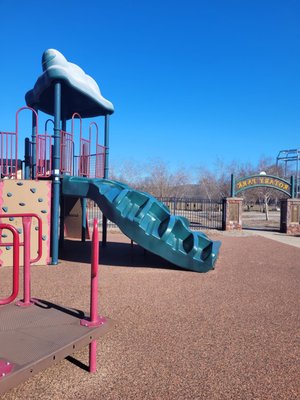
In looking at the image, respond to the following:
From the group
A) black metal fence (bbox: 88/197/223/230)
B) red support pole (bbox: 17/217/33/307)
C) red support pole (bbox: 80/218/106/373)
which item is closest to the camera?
red support pole (bbox: 80/218/106/373)

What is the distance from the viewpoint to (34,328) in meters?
2.96

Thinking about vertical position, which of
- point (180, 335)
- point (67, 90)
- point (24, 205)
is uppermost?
point (67, 90)

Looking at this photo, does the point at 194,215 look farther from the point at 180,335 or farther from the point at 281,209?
the point at 180,335

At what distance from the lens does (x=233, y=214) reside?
18.0m

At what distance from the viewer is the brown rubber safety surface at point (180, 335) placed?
9.20 ft

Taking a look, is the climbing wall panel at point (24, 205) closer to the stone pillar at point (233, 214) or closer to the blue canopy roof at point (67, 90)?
the blue canopy roof at point (67, 90)

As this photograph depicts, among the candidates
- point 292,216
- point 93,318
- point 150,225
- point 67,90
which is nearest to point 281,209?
point 292,216

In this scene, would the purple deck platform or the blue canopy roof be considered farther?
the blue canopy roof

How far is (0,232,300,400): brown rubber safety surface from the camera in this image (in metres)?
2.80

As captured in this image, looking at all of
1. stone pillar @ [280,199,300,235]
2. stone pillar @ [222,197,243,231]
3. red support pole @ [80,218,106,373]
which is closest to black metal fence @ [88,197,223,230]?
stone pillar @ [222,197,243,231]

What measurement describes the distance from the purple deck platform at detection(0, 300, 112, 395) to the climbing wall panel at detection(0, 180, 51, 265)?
3.84 meters

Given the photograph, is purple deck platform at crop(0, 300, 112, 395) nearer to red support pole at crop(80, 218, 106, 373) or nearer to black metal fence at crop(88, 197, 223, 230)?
red support pole at crop(80, 218, 106, 373)

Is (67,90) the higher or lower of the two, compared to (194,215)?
higher

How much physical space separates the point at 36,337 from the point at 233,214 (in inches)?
636
